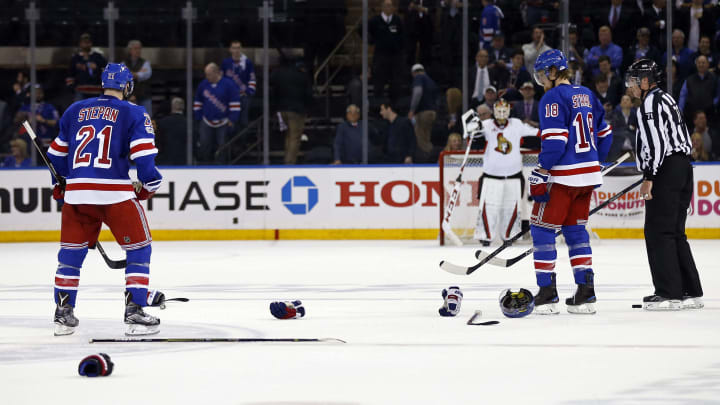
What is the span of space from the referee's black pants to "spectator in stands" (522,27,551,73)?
665 centimetres

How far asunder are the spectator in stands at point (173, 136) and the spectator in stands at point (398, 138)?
226 centimetres

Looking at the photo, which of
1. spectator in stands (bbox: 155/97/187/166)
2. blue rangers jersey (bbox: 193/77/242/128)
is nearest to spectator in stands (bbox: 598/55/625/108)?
blue rangers jersey (bbox: 193/77/242/128)

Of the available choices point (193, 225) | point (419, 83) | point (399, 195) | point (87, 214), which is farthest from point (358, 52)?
A: point (87, 214)

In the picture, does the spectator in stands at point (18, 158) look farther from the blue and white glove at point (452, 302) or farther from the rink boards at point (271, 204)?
the blue and white glove at point (452, 302)

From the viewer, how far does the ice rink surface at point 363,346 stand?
371 cm

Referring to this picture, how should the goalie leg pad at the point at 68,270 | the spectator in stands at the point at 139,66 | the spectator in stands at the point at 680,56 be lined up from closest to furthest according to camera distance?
1. the goalie leg pad at the point at 68,270
2. the spectator in stands at the point at 680,56
3. the spectator in stands at the point at 139,66

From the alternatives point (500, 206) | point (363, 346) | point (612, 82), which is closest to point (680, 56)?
point (612, 82)

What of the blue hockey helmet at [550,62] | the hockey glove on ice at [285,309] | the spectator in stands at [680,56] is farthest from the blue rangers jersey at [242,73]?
the hockey glove on ice at [285,309]

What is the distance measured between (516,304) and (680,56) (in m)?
7.56

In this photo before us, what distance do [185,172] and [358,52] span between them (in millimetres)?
2376

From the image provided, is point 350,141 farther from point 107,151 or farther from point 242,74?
point 107,151

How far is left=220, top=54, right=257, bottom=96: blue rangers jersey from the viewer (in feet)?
41.3

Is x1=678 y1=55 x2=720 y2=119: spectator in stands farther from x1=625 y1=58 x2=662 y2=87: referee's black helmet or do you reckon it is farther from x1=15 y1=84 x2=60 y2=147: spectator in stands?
x1=15 y1=84 x2=60 y2=147: spectator in stands

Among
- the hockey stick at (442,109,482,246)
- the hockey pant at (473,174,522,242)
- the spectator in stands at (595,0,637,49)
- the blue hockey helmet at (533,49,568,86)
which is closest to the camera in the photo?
the blue hockey helmet at (533,49,568,86)
